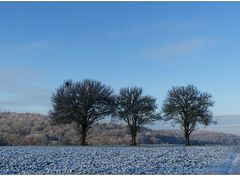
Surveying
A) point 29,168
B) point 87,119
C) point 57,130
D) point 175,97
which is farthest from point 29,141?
point 29,168

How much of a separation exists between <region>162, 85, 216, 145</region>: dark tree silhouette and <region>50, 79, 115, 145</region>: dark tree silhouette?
33.0 feet

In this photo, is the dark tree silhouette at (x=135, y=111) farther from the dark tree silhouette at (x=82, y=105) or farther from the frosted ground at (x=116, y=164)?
the frosted ground at (x=116, y=164)

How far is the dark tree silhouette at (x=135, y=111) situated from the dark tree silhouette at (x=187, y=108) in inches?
102

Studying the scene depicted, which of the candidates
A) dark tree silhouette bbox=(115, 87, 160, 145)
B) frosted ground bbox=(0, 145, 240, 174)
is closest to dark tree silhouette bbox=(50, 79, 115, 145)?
dark tree silhouette bbox=(115, 87, 160, 145)

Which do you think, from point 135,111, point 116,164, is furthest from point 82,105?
point 116,164

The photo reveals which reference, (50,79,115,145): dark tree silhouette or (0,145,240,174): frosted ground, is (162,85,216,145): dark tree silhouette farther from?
(0,145,240,174): frosted ground

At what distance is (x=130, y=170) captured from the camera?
74.6ft

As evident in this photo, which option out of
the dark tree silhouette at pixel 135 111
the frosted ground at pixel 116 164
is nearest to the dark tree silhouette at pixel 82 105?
the dark tree silhouette at pixel 135 111

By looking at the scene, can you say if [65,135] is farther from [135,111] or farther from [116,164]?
[116,164]

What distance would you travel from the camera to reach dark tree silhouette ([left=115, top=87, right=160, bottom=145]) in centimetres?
7269

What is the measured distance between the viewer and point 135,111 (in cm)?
7275

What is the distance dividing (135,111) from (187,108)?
8749 millimetres

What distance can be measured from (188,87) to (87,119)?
60.5 ft

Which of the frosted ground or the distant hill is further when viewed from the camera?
the distant hill
